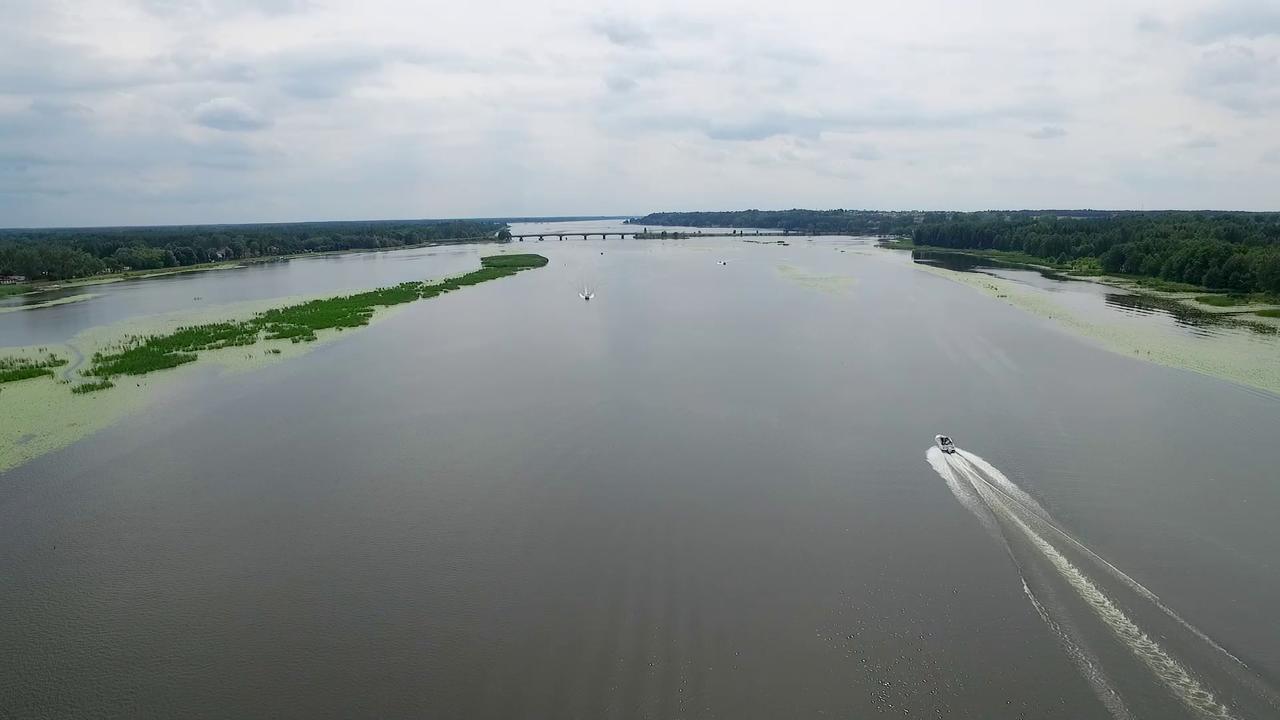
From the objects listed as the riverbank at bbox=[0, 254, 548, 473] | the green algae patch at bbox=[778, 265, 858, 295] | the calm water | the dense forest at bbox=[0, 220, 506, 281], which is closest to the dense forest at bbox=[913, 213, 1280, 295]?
the green algae patch at bbox=[778, 265, 858, 295]

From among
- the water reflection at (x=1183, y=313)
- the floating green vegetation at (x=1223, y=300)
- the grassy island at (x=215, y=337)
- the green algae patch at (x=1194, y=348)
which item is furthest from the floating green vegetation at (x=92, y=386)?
the floating green vegetation at (x=1223, y=300)

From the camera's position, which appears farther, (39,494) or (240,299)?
(240,299)

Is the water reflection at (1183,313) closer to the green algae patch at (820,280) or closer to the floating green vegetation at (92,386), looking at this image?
the green algae patch at (820,280)

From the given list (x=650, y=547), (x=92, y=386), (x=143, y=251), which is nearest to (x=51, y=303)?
(x=143, y=251)

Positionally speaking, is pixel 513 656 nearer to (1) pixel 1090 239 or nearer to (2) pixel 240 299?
(2) pixel 240 299

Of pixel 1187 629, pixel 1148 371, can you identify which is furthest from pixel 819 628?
pixel 1148 371

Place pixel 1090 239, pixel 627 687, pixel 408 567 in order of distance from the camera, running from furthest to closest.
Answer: pixel 1090 239 < pixel 408 567 < pixel 627 687
